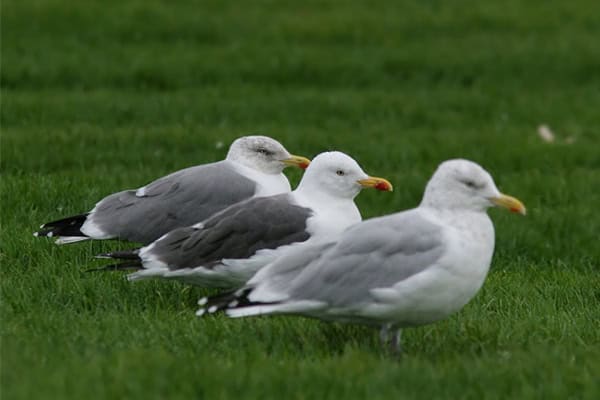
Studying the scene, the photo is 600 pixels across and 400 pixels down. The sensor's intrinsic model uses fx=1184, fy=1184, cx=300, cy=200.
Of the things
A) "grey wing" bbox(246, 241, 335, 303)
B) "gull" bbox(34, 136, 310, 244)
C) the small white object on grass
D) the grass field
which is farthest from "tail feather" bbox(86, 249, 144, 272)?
the small white object on grass

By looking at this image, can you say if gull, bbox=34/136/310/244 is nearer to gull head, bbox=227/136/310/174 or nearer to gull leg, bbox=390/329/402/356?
gull head, bbox=227/136/310/174

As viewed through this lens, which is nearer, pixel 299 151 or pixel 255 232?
pixel 255 232

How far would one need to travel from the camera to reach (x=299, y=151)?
1228 centimetres

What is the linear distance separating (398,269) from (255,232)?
1277 mm

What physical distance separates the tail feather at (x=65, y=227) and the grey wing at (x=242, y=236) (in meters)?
1.07

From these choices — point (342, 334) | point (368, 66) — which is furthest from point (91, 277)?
point (368, 66)

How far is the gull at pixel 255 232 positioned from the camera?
21.6 feet

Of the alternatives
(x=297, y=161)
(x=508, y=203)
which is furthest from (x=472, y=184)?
(x=297, y=161)

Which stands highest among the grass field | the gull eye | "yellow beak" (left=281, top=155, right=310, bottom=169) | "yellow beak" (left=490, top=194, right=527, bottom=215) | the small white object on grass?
the gull eye

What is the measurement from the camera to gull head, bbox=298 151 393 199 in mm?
6773

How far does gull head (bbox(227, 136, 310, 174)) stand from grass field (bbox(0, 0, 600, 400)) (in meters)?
1.05

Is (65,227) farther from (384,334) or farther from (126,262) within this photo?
(384,334)

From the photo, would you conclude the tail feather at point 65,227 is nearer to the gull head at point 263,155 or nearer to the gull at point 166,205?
the gull at point 166,205

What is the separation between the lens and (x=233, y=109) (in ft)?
46.5
